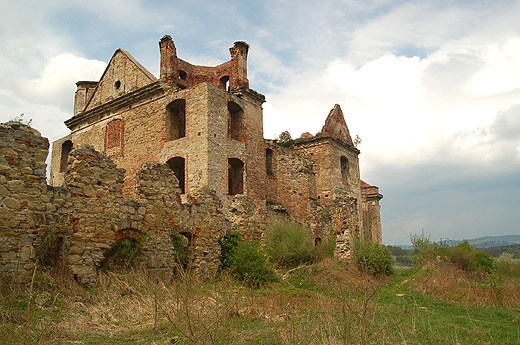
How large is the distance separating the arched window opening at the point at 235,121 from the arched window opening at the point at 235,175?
1.12 meters

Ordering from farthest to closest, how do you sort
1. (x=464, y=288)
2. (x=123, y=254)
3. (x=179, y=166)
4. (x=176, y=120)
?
1. (x=176, y=120)
2. (x=179, y=166)
3. (x=464, y=288)
4. (x=123, y=254)

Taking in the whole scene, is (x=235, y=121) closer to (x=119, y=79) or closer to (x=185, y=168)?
(x=185, y=168)

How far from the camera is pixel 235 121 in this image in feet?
61.6

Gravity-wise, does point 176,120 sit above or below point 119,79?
below

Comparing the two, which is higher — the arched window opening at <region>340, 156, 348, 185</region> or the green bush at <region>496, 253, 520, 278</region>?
the arched window opening at <region>340, 156, 348, 185</region>

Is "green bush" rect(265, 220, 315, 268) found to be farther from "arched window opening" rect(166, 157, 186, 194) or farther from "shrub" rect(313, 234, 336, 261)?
"arched window opening" rect(166, 157, 186, 194)

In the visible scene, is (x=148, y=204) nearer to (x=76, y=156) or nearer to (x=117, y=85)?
(x=76, y=156)

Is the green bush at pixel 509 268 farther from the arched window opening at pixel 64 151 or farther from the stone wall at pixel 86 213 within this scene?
the arched window opening at pixel 64 151

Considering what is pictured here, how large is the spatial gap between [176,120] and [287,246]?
7.51 m

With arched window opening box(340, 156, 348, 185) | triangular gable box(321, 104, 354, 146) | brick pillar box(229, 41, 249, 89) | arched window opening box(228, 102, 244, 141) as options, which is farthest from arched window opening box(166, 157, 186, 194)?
arched window opening box(340, 156, 348, 185)

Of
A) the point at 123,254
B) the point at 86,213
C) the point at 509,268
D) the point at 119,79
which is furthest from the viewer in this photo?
the point at 119,79

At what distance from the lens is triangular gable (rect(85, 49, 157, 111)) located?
1900 cm

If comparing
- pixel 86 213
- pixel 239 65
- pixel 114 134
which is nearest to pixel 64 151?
pixel 114 134

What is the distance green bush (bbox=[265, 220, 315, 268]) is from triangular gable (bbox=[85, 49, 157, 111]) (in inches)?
342
